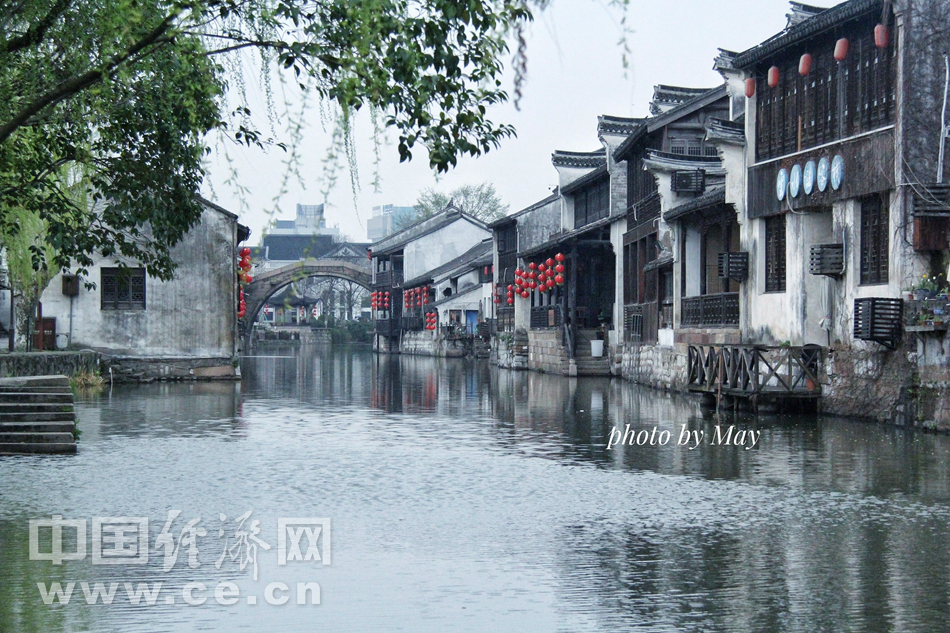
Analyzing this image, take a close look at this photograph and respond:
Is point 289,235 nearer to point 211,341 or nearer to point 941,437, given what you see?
point 211,341

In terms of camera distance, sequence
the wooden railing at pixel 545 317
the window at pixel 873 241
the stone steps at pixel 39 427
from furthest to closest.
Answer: the wooden railing at pixel 545 317 → the window at pixel 873 241 → the stone steps at pixel 39 427

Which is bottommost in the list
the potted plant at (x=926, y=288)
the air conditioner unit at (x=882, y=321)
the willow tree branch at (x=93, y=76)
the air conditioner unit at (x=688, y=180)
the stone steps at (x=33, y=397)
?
the stone steps at (x=33, y=397)

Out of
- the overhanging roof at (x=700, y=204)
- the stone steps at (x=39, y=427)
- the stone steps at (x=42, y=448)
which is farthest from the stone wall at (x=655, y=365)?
the stone steps at (x=42, y=448)

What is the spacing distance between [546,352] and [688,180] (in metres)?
14.9

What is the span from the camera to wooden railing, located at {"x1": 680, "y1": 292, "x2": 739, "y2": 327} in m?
27.8

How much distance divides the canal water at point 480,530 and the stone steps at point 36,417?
622mm

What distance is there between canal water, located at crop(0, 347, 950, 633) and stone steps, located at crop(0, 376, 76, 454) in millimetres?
622

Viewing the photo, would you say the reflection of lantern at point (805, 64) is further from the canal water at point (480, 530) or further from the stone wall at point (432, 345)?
the stone wall at point (432, 345)

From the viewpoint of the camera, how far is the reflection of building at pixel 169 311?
35500 millimetres

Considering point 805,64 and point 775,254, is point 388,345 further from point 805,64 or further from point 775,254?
point 805,64

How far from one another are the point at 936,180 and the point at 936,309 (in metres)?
2.60

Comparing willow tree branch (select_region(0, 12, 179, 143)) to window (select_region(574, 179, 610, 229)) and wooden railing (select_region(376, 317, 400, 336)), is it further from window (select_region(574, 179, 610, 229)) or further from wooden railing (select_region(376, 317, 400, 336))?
wooden railing (select_region(376, 317, 400, 336))

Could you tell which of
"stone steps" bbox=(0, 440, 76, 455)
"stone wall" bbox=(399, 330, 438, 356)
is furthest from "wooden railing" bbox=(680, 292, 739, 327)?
"stone wall" bbox=(399, 330, 438, 356)

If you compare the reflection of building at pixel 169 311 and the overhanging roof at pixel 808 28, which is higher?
the overhanging roof at pixel 808 28
